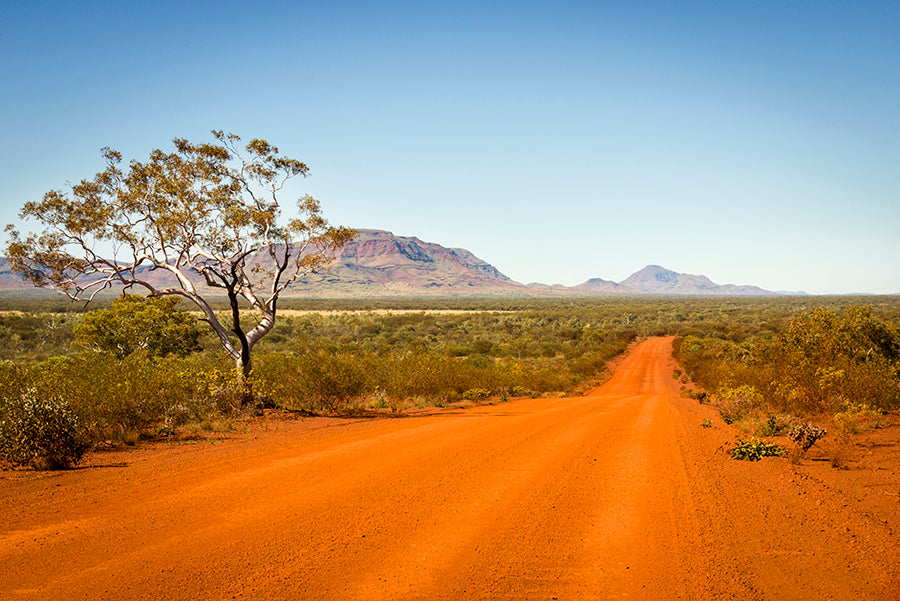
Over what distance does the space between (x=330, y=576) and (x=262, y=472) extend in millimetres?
Answer: 3892

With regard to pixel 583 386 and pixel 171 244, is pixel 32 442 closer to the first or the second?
pixel 171 244

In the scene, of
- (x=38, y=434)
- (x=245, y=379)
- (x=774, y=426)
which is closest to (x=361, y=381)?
(x=245, y=379)

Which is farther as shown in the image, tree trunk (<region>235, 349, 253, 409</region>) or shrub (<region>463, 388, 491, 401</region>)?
shrub (<region>463, 388, 491, 401</region>)

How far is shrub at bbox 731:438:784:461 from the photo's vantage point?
31.4 feet

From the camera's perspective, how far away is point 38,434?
8203 mm

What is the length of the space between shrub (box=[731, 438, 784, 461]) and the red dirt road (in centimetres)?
28

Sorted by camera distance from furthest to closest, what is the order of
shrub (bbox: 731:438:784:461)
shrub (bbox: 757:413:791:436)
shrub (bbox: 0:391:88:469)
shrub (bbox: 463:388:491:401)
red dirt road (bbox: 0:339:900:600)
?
shrub (bbox: 463:388:491:401)
shrub (bbox: 757:413:791:436)
shrub (bbox: 731:438:784:461)
shrub (bbox: 0:391:88:469)
red dirt road (bbox: 0:339:900:600)

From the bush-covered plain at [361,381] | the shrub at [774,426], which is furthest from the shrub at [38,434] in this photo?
the shrub at [774,426]

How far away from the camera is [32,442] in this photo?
820cm

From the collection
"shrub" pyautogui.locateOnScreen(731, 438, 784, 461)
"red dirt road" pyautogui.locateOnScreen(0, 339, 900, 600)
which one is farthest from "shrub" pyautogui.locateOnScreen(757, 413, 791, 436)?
"red dirt road" pyautogui.locateOnScreen(0, 339, 900, 600)

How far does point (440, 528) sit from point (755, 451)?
7.11m

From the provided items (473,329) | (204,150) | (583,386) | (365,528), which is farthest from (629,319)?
(365,528)

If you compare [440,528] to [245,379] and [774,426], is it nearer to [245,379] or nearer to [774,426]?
[774,426]

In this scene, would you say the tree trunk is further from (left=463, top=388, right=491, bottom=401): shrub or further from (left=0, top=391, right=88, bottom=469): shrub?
(left=463, top=388, right=491, bottom=401): shrub
